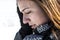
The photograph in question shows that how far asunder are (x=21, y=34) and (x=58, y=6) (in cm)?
43

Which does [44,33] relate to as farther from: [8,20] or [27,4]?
[8,20]

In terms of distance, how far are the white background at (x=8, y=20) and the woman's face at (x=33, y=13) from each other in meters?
0.62

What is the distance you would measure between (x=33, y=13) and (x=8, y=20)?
70 cm

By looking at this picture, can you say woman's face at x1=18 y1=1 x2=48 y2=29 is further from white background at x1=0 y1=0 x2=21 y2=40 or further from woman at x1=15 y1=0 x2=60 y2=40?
white background at x1=0 y1=0 x2=21 y2=40

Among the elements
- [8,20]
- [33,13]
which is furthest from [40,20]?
[8,20]

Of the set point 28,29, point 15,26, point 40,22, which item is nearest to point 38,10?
point 40,22

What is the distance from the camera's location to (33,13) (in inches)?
51.0

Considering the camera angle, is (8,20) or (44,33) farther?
(8,20)

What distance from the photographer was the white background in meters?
1.92

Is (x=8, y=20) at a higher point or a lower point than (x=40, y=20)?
lower

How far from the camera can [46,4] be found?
1232 mm

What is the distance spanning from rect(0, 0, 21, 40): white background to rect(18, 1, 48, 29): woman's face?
2.03 feet

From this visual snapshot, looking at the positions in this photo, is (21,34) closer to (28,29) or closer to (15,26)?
(28,29)

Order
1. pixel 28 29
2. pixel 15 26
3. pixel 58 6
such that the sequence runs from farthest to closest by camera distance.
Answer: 1. pixel 15 26
2. pixel 28 29
3. pixel 58 6
